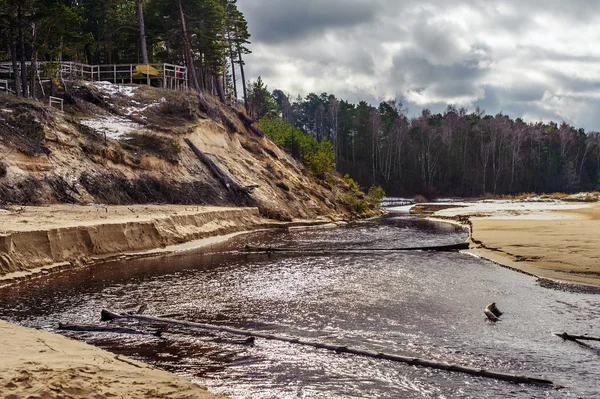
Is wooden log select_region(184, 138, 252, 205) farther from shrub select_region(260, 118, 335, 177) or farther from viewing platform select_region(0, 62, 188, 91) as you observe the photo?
shrub select_region(260, 118, 335, 177)

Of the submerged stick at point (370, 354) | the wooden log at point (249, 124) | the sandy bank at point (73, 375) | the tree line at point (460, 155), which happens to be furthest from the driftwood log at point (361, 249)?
the tree line at point (460, 155)

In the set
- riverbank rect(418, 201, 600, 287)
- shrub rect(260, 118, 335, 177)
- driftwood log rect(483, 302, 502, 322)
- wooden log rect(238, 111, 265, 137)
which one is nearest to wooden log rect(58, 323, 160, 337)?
driftwood log rect(483, 302, 502, 322)

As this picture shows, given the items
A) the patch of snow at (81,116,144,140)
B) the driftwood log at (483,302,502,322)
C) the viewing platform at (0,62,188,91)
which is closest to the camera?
the driftwood log at (483,302,502,322)

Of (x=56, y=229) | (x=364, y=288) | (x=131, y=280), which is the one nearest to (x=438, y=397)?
(x=364, y=288)

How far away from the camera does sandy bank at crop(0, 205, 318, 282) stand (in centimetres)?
1681

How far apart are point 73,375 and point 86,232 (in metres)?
14.5

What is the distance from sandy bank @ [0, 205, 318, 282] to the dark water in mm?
1089

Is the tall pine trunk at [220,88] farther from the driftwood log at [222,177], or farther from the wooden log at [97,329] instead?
the wooden log at [97,329]

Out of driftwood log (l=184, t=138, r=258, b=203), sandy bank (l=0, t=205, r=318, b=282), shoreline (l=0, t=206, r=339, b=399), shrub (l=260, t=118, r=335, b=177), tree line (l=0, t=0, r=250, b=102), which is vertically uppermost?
tree line (l=0, t=0, r=250, b=102)

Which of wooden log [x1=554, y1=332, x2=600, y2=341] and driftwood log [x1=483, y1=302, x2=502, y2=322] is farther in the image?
driftwood log [x1=483, y1=302, x2=502, y2=322]

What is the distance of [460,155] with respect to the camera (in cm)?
10625

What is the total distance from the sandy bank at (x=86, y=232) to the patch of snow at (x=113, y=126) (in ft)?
26.5

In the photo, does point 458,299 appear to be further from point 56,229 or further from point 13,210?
point 13,210

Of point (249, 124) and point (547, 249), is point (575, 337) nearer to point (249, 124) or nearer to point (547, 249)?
point (547, 249)
